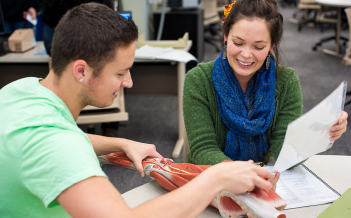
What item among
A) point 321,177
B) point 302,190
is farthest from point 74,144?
point 321,177

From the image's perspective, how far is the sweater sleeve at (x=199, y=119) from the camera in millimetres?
1297

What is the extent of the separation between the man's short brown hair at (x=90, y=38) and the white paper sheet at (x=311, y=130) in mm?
446

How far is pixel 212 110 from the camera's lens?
1.41m

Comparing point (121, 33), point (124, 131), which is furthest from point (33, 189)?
point (124, 131)

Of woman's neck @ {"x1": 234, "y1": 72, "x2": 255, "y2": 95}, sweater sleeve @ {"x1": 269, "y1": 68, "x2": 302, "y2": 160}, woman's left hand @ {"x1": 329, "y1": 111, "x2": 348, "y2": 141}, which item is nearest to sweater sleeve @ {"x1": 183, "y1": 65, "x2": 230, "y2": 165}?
woman's neck @ {"x1": 234, "y1": 72, "x2": 255, "y2": 95}

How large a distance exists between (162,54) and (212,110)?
1.26 meters

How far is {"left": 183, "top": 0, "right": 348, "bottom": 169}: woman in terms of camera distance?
1320 millimetres

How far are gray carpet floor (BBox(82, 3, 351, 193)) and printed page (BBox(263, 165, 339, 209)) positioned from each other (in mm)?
617

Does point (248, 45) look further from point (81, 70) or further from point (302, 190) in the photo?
point (81, 70)

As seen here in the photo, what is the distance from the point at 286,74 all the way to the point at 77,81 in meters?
0.89

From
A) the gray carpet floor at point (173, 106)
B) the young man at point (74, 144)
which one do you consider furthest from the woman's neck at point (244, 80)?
the young man at point (74, 144)

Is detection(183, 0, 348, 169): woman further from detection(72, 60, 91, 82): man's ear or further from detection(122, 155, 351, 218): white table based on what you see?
detection(72, 60, 91, 82): man's ear

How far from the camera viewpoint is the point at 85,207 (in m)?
0.65

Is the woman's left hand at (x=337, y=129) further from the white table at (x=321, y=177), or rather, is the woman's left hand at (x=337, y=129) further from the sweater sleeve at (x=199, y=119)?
the sweater sleeve at (x=199, y=119)
